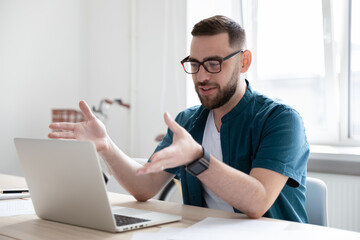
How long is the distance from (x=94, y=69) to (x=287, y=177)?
2759 mm

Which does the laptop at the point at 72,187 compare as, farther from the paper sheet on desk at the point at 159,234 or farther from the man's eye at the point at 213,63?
the man's eye at the point at 213,63

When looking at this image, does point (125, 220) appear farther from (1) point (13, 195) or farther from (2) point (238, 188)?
(1) point (13, 195)

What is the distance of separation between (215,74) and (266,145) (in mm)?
343

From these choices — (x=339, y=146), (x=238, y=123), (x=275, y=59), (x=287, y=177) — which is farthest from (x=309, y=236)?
(x=275, y=59)

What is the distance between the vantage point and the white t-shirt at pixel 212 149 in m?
1.59

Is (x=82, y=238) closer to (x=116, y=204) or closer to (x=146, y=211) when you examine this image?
(x=146, y=211)

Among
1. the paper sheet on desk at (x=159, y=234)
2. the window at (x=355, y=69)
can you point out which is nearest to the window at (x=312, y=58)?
the window at (x=355, y=69)

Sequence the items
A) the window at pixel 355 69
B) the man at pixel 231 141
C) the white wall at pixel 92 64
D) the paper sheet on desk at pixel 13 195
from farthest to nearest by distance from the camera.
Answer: the white wall at pixel 92 64, the window at pixel 355 69, the paper sheet on desk at pixel 13 195, the man at pixel 231 141

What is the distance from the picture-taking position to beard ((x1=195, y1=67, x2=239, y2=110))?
159cm

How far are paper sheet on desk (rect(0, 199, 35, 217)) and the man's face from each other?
2.31 feet

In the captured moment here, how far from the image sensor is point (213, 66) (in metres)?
1.57

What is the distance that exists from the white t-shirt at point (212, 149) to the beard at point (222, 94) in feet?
0.37

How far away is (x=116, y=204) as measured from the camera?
1447 mm

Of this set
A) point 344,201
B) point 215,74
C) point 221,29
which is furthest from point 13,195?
point 344,201
